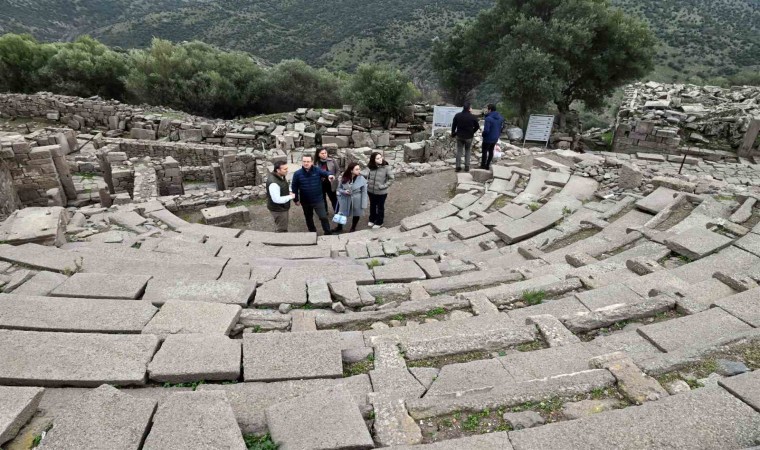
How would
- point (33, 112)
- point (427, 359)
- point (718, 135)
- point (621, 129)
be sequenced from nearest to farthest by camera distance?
1. point (427, 359)
2. point (718, 135)
3. point (621, 129)
4. point (33, 112)

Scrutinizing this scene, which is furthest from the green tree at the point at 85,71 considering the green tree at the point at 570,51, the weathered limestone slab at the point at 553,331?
the weathered limestone slab at the point at 553,331

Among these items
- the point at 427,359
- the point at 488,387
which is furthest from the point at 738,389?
the point at 427,359

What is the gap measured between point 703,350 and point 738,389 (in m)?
0.74

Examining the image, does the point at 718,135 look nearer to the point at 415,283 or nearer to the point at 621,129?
the point at 621,129

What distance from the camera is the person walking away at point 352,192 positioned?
364 inches

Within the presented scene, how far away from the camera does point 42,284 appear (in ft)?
17.5

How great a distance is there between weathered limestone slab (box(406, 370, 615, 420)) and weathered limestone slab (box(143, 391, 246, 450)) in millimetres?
1341

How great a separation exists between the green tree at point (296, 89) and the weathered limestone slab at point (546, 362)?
2738 centimetres

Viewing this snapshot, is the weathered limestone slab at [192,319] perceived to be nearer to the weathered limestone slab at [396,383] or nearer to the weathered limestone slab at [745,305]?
the weathered limestone slab at [396,383]

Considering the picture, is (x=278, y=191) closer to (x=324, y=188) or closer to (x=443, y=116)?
(x=324, y=188)

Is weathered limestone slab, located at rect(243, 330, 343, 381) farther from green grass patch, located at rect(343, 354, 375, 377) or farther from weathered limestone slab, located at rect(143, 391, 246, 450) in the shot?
weathered limestone slab, located at rect(143, 391, 246, 450)

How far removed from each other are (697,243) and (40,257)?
10088mm

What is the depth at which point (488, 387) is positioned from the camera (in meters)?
3.45

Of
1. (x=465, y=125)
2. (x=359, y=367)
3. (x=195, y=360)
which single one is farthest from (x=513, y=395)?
(x=465, y=125)
